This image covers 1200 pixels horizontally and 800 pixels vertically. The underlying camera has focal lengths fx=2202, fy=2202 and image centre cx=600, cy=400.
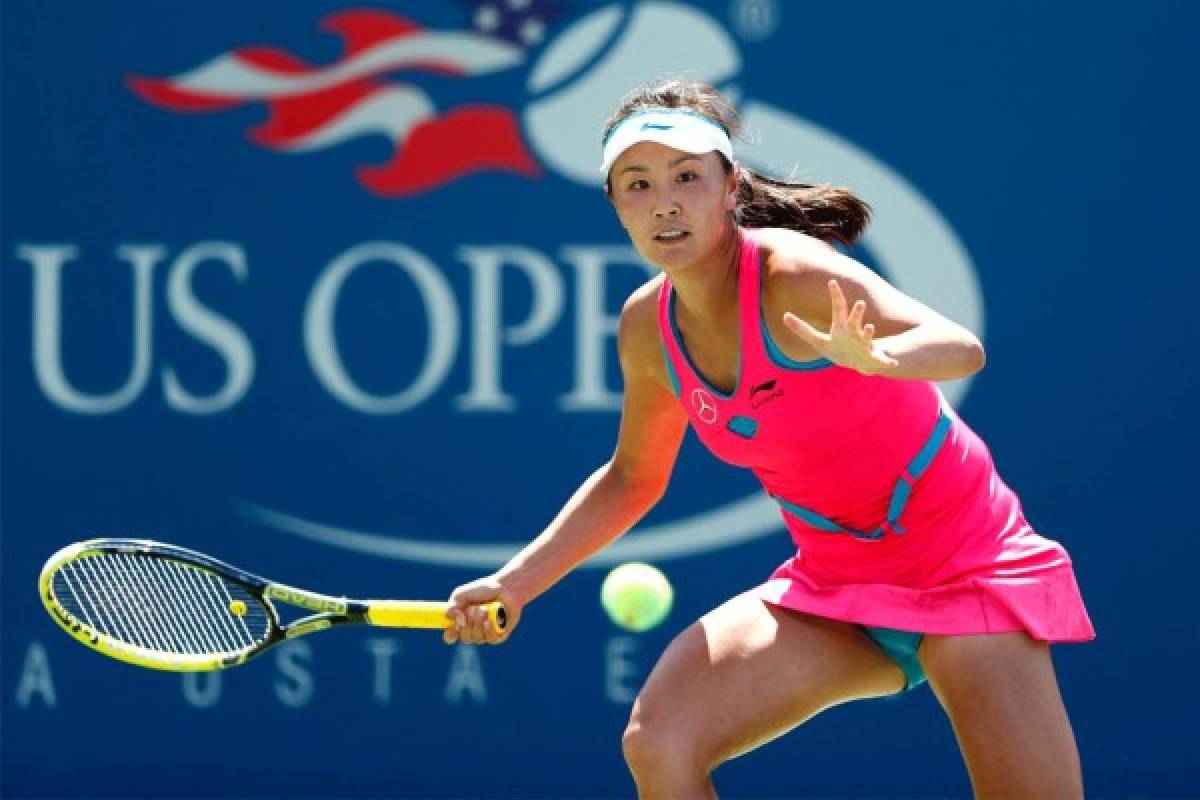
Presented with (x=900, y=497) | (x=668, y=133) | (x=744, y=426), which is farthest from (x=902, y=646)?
(x=668, y=133)

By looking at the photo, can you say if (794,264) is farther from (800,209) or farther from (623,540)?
(623,540)

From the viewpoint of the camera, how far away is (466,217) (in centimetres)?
559

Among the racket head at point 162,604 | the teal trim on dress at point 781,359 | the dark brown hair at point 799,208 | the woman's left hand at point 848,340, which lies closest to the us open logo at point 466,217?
→ the racket head at point 162,604

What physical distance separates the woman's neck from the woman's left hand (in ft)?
1.44

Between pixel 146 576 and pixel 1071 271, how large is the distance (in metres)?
2.54

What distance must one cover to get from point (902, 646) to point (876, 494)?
0.26 m

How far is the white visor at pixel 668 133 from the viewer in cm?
351

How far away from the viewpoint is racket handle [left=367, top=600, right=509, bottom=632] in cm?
370

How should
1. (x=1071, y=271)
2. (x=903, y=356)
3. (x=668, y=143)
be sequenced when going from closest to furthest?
(x=903, y=356)
(x=668, y=143)
(x=1071, y=271)

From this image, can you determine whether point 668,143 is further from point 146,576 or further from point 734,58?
point 734,58

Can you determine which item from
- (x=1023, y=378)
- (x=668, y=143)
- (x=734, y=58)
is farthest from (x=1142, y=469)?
(x=668, y=143)

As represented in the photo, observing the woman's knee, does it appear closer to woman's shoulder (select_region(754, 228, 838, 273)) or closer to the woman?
the woman

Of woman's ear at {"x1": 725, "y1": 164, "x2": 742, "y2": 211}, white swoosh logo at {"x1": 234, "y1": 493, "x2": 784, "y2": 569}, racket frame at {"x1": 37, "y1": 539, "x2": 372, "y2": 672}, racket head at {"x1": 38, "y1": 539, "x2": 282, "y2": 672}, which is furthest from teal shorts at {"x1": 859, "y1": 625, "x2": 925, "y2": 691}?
white swoosh logo at {"x1": 234, "y1": 493, "x2": 784, "y2": 569}

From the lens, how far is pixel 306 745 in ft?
18.3
